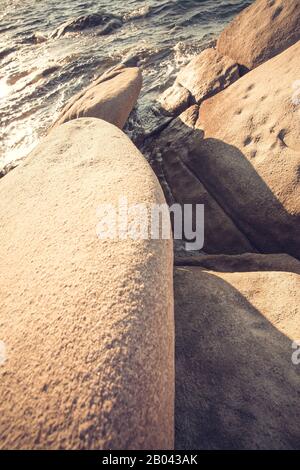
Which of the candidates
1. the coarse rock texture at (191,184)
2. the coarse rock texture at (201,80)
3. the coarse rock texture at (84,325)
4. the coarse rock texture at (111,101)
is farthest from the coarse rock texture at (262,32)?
the coarse rock texture at (84,325)

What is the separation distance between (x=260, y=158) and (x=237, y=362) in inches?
53.4

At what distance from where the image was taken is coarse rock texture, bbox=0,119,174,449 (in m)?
0.93

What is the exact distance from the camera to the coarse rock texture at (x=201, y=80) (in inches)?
123

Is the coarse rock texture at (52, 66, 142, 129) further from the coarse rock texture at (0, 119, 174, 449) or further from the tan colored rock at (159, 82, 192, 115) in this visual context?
the coarse rock texture at (0, 119, 174, 449)

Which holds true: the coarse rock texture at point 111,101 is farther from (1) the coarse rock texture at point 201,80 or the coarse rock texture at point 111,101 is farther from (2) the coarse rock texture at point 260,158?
(2) the coarse rock texture at point 260,158

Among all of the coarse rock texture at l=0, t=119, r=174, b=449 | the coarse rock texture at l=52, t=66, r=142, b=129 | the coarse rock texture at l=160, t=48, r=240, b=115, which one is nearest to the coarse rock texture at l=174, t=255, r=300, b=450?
the coarse rock texture at l=0, t=119, r=174, b=449

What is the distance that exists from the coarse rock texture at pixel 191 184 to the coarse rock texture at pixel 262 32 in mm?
859

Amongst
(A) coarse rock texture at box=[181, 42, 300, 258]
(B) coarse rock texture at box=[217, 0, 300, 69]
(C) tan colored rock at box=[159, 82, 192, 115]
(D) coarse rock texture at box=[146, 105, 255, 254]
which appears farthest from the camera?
(C) tan colored rock at box=[159, 82, 192, 115]

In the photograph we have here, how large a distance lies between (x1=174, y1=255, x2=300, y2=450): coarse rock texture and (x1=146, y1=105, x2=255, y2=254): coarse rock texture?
49 centimetres

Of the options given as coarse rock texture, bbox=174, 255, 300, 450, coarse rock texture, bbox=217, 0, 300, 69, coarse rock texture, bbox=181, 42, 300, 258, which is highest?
coarse rock texture, bbox=217, 0, 300, 69

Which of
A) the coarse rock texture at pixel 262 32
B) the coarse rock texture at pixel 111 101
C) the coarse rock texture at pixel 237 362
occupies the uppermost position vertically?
the coarse rock texture at pixel 262 32

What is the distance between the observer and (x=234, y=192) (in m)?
2.28

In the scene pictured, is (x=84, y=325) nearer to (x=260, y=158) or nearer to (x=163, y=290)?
(x=163, y=290)
